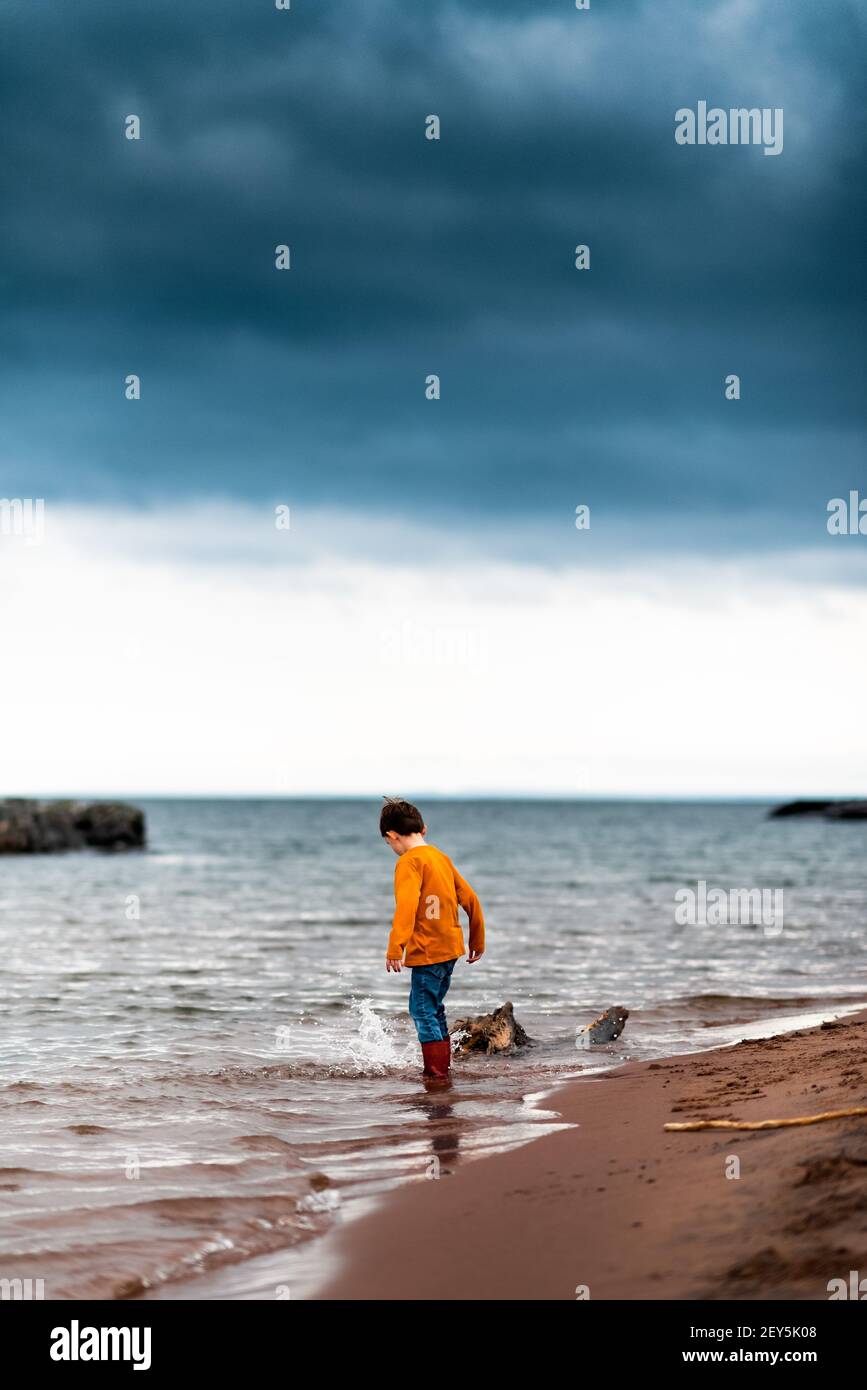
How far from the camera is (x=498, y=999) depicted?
13.8 m

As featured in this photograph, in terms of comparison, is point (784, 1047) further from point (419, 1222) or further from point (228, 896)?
point (228, 896)

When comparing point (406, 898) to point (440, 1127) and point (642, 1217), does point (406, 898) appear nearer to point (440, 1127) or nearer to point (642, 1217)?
point (440, 1127)

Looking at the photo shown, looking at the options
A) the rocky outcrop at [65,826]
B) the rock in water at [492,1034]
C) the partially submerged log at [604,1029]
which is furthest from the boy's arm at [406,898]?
the rocky outcrop at [65,826]

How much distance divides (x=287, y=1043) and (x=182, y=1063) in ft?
4.29

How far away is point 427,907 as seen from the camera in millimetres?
8883

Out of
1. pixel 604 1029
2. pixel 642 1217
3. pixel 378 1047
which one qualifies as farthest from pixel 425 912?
pixel 642 1217

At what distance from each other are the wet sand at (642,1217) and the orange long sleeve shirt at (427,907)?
2.05 meters

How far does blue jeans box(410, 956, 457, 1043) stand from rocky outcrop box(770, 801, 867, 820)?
126 metres

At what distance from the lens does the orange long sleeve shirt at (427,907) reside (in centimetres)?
871

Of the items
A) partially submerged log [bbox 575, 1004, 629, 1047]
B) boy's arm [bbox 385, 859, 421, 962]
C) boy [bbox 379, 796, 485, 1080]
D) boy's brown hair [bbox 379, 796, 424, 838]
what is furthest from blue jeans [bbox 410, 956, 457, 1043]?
partially submerged log [bbox 575, 1004, 629, 1047]

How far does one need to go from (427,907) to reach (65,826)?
56.4 metres

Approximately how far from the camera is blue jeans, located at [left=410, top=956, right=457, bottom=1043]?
8.91m
